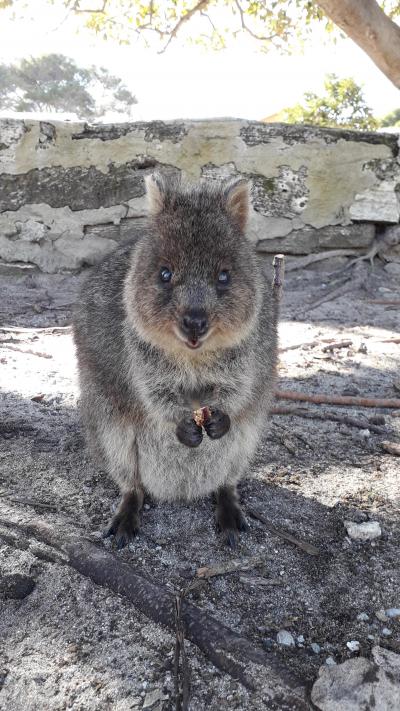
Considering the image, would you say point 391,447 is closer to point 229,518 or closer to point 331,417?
point 331,417

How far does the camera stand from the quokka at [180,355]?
80.9 inches

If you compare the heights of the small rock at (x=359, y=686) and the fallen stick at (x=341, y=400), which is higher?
the fallen stick at (x=341, y=400)

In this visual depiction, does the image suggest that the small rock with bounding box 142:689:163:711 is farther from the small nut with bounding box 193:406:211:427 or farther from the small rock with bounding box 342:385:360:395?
the small rock with bounding box 342:385:360:395

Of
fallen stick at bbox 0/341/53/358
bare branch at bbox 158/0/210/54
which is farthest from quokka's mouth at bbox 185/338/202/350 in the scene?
bare branch at bbox 158/0/210/54

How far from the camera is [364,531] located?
2227 mm

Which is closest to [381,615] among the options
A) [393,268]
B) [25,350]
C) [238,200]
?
[238,200]

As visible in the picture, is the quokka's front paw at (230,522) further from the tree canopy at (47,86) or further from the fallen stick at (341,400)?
the tree canopy at (47,86)

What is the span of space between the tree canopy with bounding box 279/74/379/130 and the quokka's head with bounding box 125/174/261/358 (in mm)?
12163

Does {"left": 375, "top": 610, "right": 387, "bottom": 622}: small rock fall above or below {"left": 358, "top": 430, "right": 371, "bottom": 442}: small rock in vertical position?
below

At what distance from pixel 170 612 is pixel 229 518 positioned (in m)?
0.58

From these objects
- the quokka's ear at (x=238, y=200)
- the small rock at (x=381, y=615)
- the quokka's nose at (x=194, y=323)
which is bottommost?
the small rock at (x=381, y=615)

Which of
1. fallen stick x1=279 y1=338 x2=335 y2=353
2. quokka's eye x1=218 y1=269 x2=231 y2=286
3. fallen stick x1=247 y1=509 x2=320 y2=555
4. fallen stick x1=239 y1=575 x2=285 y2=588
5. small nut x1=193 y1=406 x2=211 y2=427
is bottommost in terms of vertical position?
fallen stick x1=239 y1=575 x2=285 y2=588

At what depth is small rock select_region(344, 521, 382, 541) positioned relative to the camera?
2.22 meters

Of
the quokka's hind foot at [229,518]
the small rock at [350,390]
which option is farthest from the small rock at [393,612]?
the small rock at [350,390]
